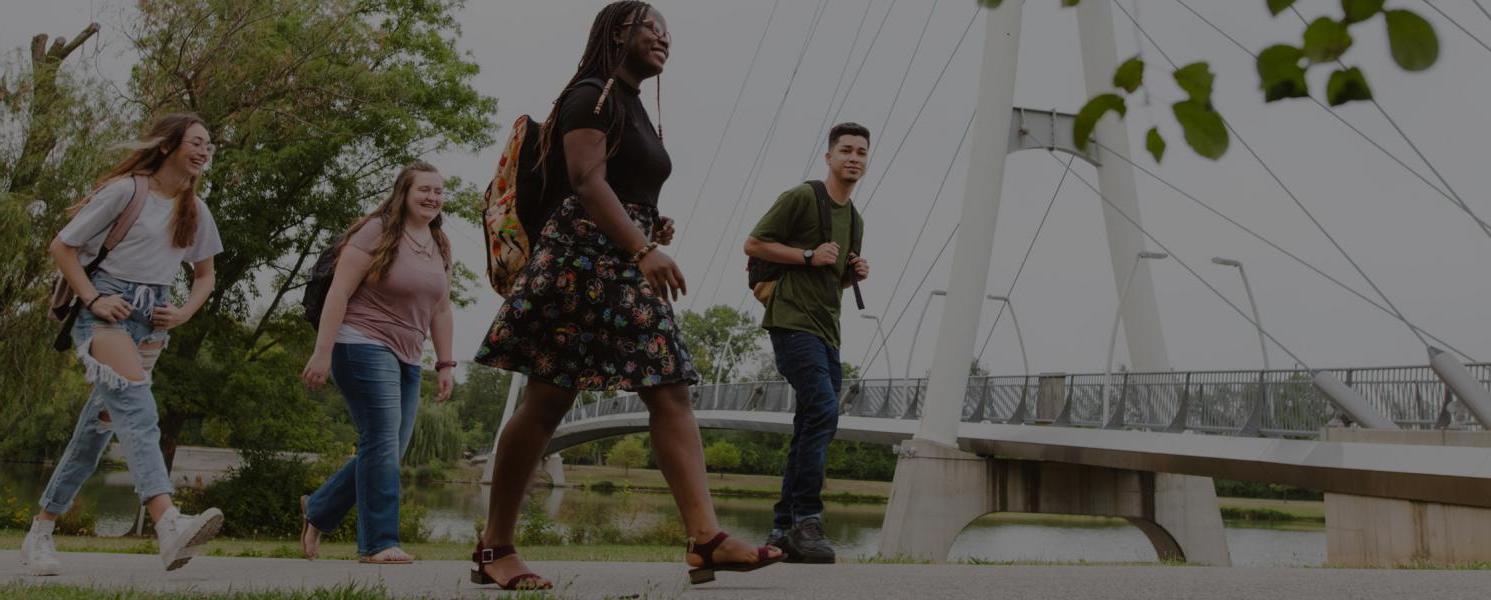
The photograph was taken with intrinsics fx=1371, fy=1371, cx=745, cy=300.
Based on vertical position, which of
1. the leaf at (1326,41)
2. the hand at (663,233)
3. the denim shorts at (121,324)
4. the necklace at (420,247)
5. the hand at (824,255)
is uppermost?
the hand at (824,255)

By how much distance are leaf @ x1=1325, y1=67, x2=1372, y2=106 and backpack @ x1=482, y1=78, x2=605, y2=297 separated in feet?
7.69

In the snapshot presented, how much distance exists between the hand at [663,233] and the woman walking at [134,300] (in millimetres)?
1429

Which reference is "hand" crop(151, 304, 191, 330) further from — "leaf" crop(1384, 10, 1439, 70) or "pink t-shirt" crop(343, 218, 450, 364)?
"leaf" crop(1384, 10, 1439, 70)

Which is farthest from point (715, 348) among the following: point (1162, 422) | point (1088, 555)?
point (1162, 422)

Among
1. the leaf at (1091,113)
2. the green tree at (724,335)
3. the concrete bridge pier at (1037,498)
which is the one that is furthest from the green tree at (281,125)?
the green tree at (724,335)

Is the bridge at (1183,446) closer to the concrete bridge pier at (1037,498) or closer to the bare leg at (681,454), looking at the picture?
the concrete bridge pier at (1037,498)

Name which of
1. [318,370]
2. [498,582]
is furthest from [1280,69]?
[318,370]

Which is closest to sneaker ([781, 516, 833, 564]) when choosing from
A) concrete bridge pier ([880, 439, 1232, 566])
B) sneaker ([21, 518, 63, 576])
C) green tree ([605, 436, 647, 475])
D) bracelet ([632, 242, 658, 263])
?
bracelet ([632, 242, 658, 263])

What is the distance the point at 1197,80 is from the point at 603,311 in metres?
2.18

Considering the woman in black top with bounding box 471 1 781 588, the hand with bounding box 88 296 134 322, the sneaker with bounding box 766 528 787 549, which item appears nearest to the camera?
the woman in black top with bounding box 471 1 781 588

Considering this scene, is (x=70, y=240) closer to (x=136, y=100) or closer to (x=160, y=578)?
(x=160, y=578)

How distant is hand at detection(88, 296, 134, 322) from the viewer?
3.84 m

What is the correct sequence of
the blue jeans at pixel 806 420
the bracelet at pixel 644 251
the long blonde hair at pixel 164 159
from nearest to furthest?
the bracelet at pixel 644 251
the long blonde hair at pixel 164 159
the blue jeans at pixel 806 420

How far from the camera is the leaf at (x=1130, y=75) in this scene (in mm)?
988
